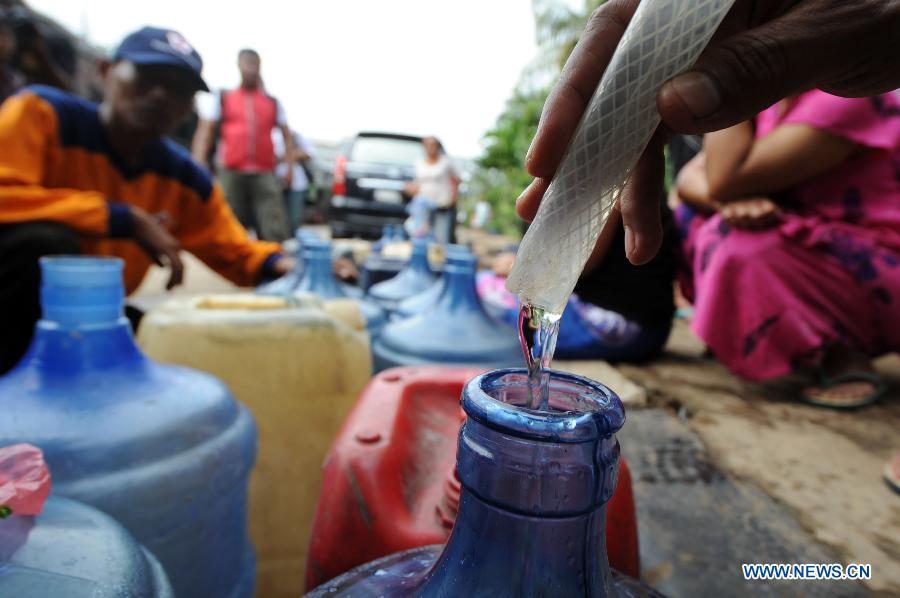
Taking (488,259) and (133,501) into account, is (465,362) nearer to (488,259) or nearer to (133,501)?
(133,501)

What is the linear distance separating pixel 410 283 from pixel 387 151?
239 inches

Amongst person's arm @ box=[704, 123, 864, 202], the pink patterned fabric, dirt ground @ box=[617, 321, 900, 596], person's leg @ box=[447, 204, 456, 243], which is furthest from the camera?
person's leg @ box=[447, 204, 456, 243]

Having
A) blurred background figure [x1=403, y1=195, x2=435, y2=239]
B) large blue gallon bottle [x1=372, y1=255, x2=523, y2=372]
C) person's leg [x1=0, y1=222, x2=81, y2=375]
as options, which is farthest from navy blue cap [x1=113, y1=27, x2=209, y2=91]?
blurred background figure [x1=403, y1=195, x2=435, y2=239]

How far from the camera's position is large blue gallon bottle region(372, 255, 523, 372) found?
1406mm

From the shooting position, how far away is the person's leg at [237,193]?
4.55 metres

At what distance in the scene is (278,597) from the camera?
122 centimetres

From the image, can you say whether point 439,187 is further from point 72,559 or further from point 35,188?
point 72,559

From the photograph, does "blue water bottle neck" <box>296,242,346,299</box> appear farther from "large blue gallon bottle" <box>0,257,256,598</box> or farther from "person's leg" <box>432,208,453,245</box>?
"person's leg" <box>432,208,453,245</box>

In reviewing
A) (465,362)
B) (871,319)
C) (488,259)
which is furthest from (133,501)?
(488,259)

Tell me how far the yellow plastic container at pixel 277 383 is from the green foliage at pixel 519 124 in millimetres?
3804

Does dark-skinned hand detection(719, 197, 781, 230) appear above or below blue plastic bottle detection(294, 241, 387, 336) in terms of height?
above

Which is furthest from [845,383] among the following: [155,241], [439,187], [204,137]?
[439,187]

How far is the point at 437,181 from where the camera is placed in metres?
6.74

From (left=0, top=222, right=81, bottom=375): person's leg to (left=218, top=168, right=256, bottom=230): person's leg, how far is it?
2.93 metres
